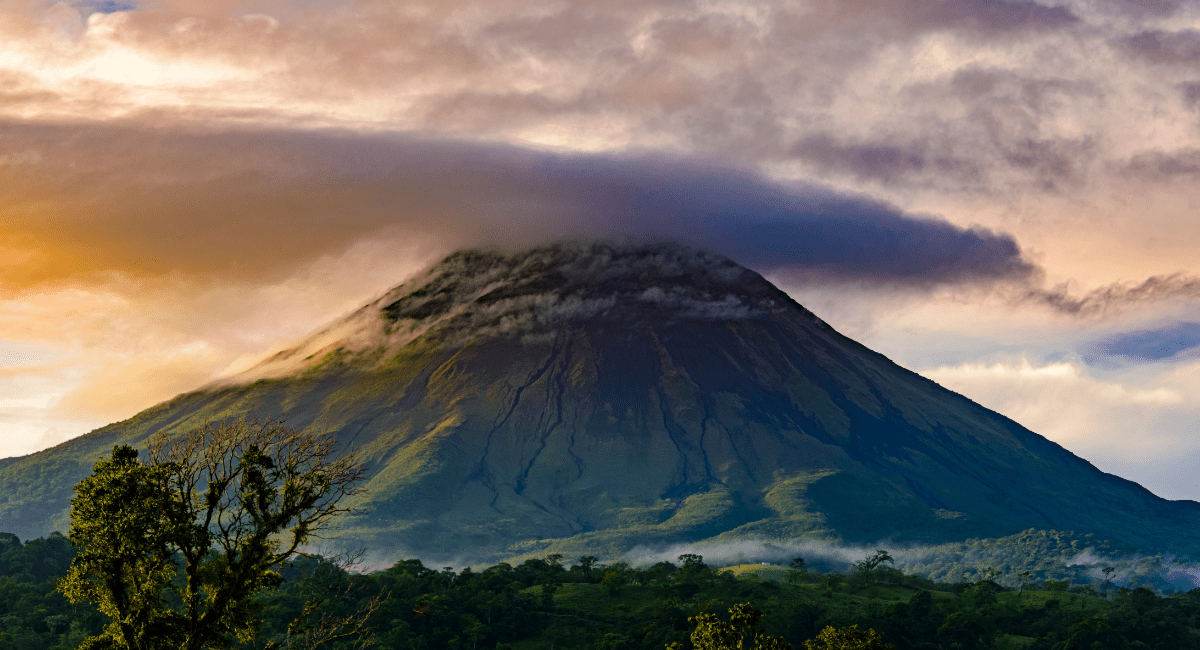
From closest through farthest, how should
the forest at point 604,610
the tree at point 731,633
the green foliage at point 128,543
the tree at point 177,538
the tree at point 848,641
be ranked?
the green foliage at point 128,543
the tree at point 177,538
the tree at point 731,633
the tree at point 848,641
the forest at point 604,610

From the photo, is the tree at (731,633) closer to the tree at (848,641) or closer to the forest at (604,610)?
the tree at (848,641)

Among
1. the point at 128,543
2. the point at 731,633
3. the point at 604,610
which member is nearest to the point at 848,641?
the point at 731,633

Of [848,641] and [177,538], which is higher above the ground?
[177,538]

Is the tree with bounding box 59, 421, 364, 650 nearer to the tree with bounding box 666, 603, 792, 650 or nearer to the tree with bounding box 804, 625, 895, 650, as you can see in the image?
the tree with bounding box 666, 603, 792, 650

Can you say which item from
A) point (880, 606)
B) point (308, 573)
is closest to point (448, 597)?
point (308, 573)

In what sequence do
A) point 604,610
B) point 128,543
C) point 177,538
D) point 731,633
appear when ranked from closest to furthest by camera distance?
point 128,543
point 177,538
point 731,633
point 604,610

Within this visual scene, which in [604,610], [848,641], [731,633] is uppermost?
[731,633]

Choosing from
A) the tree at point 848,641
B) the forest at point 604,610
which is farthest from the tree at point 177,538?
the forest at point 604,610

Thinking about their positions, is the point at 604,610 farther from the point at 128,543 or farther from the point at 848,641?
the point at 128,543

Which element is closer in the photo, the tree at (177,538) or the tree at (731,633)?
the tree at (177,538)
